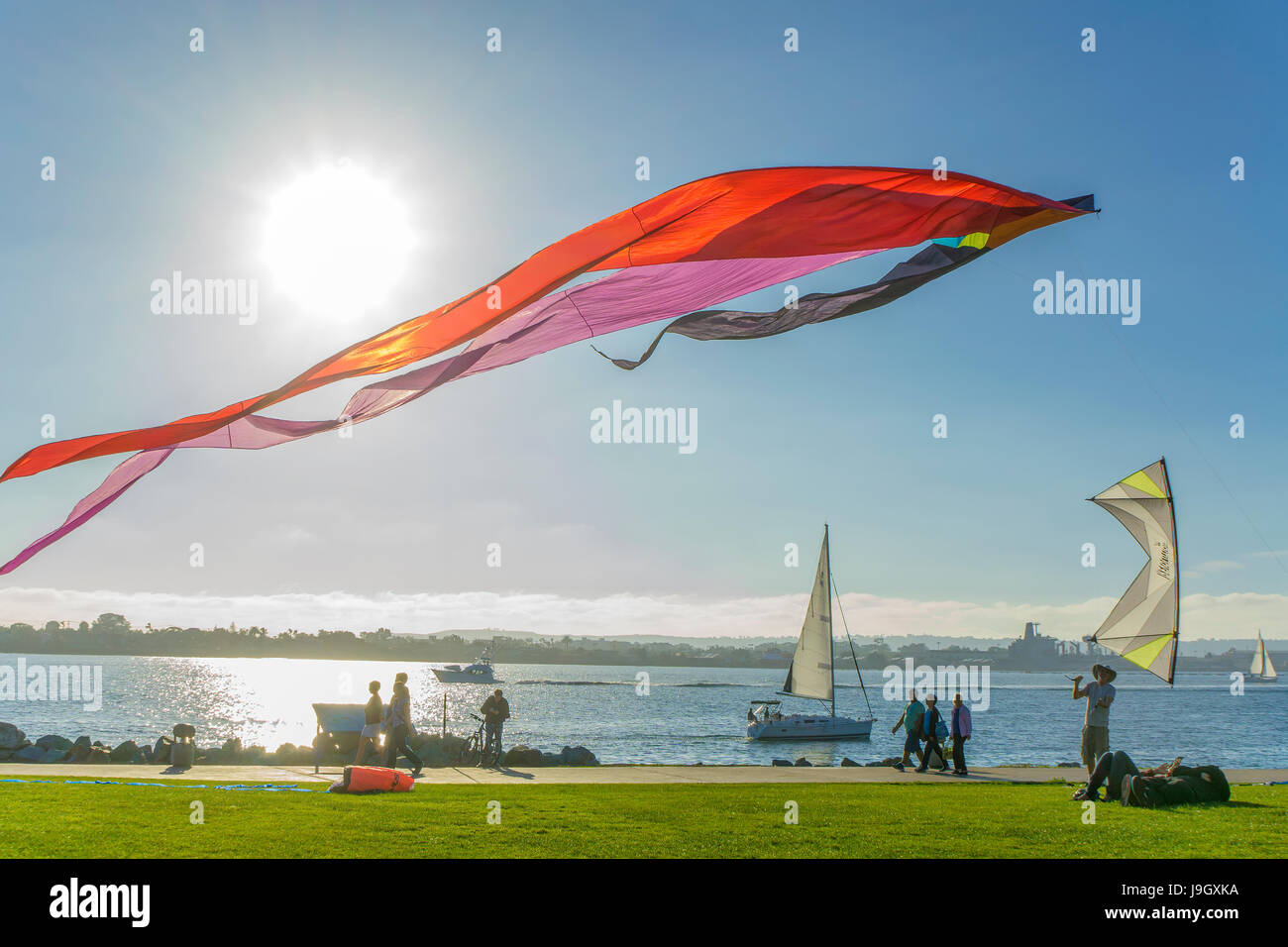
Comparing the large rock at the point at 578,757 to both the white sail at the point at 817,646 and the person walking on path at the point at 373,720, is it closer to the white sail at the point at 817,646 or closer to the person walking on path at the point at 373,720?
the person walking on path at the point at 373,720

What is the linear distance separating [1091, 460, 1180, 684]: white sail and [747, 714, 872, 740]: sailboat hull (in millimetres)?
49896

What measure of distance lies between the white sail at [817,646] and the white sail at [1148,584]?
28.9 metres

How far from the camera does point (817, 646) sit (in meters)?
51.1

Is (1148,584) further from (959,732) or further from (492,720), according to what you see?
(492,720)

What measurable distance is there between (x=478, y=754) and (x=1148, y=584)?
14620 millimetres

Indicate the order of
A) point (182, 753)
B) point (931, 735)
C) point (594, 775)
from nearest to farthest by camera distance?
point (182, 753) < point (594, 775) < point (931, 735)

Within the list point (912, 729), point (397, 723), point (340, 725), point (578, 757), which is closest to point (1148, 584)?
point (912, 729)

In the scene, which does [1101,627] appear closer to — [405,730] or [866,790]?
[866,790]

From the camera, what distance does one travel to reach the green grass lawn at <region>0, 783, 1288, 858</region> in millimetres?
9406

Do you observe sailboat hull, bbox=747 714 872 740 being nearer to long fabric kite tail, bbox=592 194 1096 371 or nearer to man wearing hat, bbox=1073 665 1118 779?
man wearing hat, bbox=1073 665 1118 779

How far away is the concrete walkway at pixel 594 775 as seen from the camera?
52.8 feet

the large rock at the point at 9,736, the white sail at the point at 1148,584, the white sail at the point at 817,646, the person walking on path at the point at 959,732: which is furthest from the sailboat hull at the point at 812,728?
the white sail at the point at 1148,584

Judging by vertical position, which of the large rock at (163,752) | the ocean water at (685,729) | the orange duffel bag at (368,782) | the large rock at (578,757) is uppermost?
the orange duffel bag at (368,782)

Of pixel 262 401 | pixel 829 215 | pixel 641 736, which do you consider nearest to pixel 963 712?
pixel 829 215
